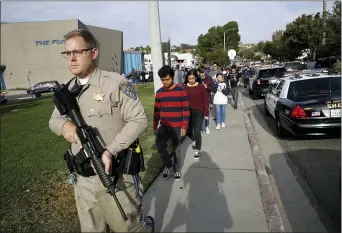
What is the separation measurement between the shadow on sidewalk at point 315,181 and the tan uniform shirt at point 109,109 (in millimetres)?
2242

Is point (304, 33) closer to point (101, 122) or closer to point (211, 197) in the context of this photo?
point (211, 197)

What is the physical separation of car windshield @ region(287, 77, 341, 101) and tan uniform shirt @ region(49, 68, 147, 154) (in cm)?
558

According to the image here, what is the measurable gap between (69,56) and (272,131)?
7056mm

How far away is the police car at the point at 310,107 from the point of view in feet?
20.4

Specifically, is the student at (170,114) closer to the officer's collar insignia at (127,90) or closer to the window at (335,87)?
the officer's collar insignia at (127,90)

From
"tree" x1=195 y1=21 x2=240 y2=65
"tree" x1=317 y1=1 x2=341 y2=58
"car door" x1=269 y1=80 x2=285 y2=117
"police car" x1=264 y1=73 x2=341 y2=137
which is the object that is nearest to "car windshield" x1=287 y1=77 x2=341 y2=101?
"police car" x1=264 y1=73 x2=341 y2=137

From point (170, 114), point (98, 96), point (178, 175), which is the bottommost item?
point (178, 175)

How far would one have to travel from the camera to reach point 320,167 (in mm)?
5191

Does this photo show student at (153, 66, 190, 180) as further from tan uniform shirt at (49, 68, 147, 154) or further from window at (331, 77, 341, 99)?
window at (331, 77, 341, 99)

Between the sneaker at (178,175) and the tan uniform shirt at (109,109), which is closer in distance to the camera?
the tan uniform shirt at (109,109)

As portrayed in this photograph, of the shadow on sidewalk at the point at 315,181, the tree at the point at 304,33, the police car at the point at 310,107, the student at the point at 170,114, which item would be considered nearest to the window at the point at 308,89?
the police car at the point at 310,107

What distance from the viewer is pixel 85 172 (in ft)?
7.40

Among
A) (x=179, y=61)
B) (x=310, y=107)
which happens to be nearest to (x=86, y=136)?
(x=310, y=107)

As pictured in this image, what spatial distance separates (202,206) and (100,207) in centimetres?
183
